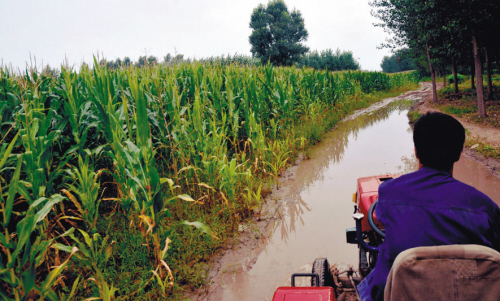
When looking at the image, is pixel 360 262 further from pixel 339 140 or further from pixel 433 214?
pixel 339 140

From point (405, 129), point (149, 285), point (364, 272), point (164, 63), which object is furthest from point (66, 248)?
point (405, 129)

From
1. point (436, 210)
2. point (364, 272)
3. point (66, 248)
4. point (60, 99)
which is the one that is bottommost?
point (364, 272)

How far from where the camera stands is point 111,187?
5.08 meters

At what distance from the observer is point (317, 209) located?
504cm

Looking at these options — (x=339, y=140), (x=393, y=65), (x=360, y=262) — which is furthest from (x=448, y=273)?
(x=393, y=65)

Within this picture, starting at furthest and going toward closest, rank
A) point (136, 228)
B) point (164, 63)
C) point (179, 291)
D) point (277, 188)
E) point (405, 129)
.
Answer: point (405, 129) < point (164, 63) < point (277, 188) < point (136, 228) < point (179, 291)

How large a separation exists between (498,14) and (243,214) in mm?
11414

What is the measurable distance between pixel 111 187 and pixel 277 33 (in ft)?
150

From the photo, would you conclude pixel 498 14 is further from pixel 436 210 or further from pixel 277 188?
pixel 436 210

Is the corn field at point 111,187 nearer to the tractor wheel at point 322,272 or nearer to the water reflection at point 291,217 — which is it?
the water reflection at point 291,217

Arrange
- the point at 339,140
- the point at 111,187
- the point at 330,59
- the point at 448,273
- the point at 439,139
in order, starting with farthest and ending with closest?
the point at 330,59, the point at 339,140, the point at 111,187, the point at 439,139, the point at 448,273

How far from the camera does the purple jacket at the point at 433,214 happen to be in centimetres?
124

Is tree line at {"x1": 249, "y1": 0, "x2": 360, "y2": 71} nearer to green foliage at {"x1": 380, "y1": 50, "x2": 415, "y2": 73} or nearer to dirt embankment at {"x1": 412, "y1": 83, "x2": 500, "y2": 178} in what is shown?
dirt embankment at {"x1": 412, "y1": 83, "x2": 500, "y2": 178}

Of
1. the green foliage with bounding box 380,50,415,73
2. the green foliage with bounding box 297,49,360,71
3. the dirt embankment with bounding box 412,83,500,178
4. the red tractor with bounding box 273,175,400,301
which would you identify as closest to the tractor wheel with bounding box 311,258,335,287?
the red tractor with bounding box 273,175,400,301
